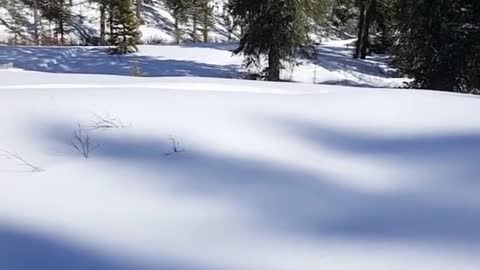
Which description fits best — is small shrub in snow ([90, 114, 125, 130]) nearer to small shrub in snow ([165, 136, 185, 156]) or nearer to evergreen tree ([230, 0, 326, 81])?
small shrub in snow ([165, 136, 185, 156])

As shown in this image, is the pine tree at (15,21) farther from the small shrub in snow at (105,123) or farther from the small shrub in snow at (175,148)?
the small shrub in snow at (175,148)

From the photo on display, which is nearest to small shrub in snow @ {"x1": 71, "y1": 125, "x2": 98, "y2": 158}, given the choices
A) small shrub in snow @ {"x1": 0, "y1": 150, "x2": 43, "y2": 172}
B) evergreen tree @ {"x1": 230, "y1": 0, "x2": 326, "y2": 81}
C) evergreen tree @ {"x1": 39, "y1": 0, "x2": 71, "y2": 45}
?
small shrub in snow @ {"x1": 0, "y1": 150, "x2": 43, "y2": 172}

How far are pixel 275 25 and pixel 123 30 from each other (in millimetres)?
10081

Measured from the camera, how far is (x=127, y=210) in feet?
7.79

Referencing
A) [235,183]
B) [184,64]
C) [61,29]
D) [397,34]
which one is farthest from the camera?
[61,29]

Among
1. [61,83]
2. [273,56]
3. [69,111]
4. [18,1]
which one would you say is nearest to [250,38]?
[273,56]

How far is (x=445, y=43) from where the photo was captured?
12.0 m

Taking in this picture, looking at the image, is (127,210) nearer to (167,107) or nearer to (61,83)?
(167,107)

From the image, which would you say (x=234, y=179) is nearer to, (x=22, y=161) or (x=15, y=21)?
(x=22, y=161)

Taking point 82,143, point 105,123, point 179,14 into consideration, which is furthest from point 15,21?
point 82,143

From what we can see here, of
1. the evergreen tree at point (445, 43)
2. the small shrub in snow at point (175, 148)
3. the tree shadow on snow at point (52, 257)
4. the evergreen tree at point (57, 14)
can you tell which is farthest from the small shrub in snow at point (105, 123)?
the evergreen tree at point (57, 14)

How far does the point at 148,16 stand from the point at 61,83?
125 ft

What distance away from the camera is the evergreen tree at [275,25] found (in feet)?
49.6

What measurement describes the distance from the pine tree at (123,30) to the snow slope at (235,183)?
1934 centimetres
